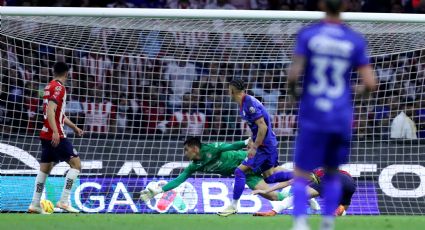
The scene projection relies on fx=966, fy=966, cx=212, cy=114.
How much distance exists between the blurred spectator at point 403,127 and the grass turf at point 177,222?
2615 millimetres

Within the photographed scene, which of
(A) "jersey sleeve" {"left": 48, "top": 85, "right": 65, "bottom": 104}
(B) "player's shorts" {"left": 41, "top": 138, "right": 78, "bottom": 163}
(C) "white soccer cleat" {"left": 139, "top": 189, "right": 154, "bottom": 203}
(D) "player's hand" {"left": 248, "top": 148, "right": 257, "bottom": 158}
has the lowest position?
(C) "white soccer cleat" {"left": 139, "top": 189, "right": 154, "bottom": 203}

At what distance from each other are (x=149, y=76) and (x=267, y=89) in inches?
→ 73.4

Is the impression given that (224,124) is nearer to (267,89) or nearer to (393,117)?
(267,89)

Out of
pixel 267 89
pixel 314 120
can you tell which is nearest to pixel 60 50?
pixel 267 89

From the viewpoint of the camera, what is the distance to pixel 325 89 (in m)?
7.28

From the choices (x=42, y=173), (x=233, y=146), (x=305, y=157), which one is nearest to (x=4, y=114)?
(x=42, y=173)

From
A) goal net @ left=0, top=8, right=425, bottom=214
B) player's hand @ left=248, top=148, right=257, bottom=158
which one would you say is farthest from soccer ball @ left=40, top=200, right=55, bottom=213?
player's hand @ left=248, top=148, right=257, bottom=158

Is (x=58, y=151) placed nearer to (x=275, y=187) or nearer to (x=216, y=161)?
(x=216, y=161)

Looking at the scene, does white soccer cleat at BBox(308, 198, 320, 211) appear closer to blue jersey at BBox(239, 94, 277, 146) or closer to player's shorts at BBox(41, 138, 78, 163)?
blue jersey at BBox(239, 94, 277, 146)

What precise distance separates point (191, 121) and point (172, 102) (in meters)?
0.40

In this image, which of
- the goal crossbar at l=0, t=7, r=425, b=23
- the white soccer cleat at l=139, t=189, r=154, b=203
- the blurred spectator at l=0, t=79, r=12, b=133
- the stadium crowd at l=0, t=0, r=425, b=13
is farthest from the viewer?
the stadium crowd at l=0, t=0, r=425, b=13

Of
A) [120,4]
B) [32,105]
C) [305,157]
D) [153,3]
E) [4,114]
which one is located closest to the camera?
[305,157]

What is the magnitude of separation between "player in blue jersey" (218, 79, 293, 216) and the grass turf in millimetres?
469

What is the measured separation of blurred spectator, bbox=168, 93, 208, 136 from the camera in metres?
14.4
